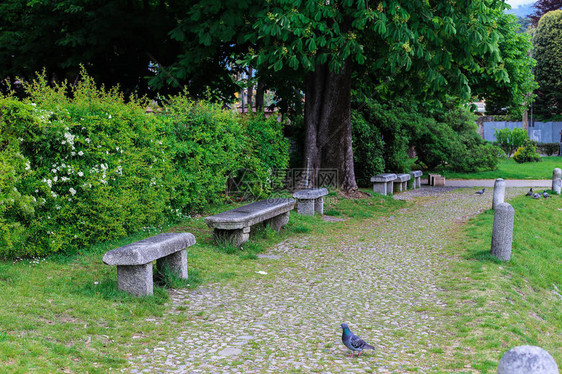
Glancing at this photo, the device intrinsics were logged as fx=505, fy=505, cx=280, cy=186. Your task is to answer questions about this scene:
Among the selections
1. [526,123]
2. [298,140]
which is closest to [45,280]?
[298,140]

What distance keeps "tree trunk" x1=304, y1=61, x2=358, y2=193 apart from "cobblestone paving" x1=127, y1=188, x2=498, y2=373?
4.77 m

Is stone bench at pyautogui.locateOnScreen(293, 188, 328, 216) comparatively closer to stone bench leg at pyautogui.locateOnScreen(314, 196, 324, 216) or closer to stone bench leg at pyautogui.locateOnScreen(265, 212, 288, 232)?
stone bench leg at pyautogui.locateOnScreen(314, 196, 324, 216)

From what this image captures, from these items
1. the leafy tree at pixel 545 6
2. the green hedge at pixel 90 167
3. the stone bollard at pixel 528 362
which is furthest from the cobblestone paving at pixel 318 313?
the leafy tree at pixel 545 6

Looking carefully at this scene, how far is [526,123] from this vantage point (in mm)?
39469

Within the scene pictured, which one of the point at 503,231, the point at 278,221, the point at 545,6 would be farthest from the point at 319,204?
the point at 545,6

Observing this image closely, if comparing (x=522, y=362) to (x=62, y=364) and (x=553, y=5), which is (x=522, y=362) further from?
(x=553, y=5)

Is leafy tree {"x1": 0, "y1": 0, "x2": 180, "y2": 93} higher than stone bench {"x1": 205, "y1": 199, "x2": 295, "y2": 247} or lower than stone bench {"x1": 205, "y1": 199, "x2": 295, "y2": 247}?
higher

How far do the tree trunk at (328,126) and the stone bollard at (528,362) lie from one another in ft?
38.2

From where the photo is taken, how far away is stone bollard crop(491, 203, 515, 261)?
8180 millimetres

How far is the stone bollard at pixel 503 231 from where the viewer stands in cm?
818

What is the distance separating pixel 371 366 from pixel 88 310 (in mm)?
2810

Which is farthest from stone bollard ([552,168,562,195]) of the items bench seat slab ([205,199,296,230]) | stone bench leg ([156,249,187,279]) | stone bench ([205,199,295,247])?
stone bench leg ([156,249,187,279])

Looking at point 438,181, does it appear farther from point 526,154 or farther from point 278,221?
point 278,221

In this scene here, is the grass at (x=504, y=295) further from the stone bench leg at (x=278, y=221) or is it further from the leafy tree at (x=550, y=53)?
the leafy tree at (x=550, y=53)
